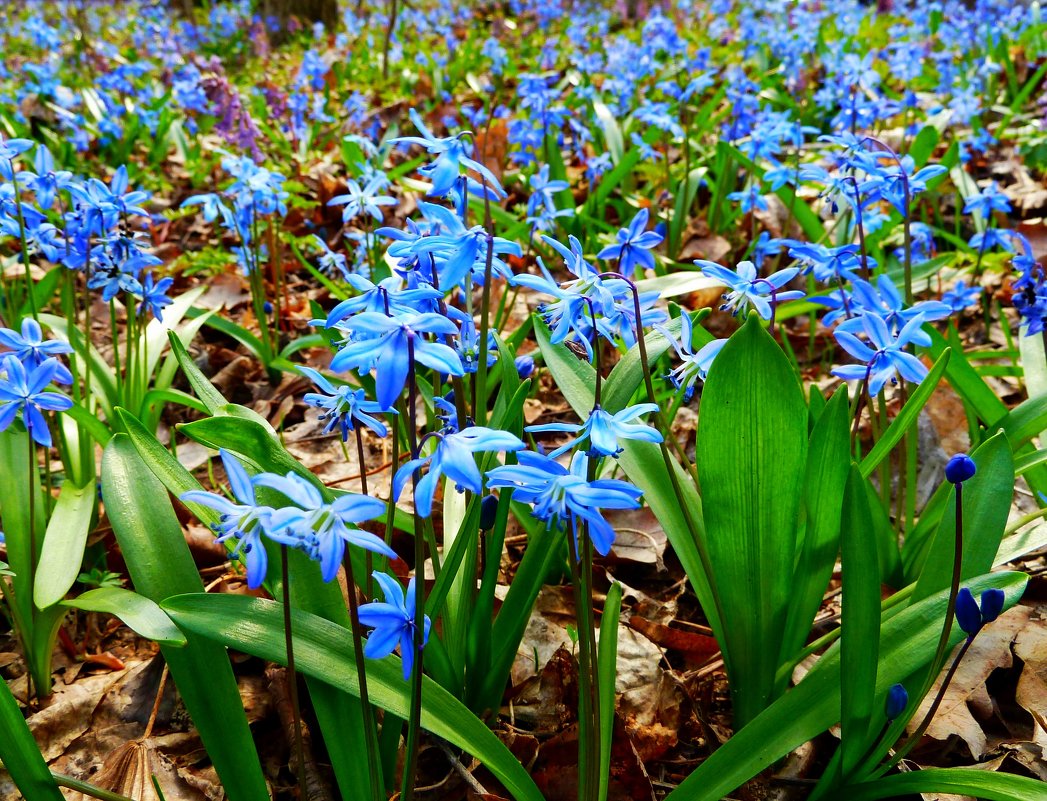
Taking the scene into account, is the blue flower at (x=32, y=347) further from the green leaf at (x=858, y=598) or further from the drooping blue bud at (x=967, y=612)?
the drooping blue bud at (x=967, y=612)

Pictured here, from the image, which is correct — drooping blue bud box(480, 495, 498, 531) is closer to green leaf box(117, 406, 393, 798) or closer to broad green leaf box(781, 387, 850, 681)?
green leaf box(117, 406, 393, 798)

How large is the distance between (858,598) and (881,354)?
0.47 metres

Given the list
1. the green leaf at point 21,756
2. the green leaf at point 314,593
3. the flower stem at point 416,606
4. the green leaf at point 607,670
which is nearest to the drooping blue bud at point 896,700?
the green leaf at point 607,670

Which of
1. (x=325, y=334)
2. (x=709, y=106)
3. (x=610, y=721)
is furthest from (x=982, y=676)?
(x=709, y=106)

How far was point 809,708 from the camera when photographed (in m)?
1.50

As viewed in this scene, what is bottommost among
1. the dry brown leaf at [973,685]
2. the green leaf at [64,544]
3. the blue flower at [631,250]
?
the dry brown leaf at [973,685]

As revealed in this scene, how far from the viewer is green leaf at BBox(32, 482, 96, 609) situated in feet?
6.13

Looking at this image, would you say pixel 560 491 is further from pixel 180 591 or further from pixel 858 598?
pixel 180 591

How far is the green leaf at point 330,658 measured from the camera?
4.42 ft

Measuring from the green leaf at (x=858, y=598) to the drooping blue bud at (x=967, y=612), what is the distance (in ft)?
0.40

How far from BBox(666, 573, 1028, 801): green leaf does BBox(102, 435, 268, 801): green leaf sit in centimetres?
75

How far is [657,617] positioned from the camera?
2.22 meters

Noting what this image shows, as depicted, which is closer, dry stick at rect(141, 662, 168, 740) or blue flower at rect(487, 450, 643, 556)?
blue flower at rect(487, 450, 643, 556)

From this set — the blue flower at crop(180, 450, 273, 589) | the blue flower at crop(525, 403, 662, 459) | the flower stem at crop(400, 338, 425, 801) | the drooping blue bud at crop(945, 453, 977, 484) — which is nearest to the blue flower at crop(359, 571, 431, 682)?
the flower stem at crop(400, 338, 425, 801)
